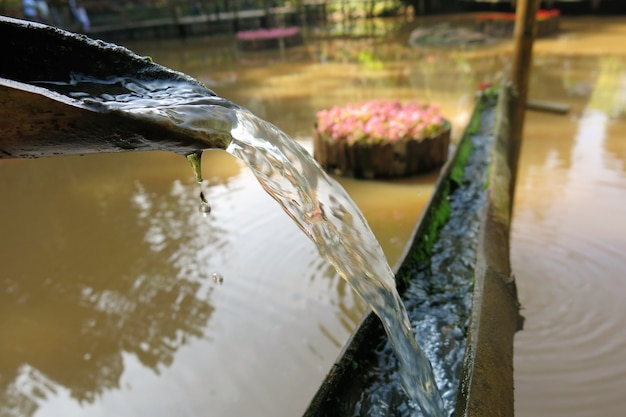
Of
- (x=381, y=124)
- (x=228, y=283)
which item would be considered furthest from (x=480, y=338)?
(x=381, y=124)

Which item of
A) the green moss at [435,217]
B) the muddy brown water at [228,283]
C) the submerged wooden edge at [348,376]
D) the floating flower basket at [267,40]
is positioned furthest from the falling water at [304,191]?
the floating flower basket at [267,40]

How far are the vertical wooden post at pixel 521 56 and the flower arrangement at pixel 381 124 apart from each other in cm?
88

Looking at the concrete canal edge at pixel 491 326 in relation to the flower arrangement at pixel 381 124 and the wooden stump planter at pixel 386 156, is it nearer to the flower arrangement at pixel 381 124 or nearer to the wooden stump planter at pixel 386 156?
the wooden stump planter at pixel 386 156

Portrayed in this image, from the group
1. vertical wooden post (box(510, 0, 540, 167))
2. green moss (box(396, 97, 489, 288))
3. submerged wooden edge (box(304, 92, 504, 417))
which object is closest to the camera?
submerged wooden edge (box(304, 92, 504, 417))

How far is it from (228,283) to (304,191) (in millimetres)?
2063

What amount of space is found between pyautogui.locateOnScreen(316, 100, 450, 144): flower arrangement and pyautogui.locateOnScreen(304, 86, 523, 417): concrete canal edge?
7.66 ft

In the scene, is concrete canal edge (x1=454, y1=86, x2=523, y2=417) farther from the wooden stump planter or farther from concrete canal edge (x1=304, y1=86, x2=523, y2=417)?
the wooden stump planter

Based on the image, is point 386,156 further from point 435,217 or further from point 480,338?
point 480,338

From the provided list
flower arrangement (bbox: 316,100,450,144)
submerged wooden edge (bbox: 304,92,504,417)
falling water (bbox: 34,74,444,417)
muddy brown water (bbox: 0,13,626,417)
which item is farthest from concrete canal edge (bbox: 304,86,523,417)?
flower arrangement (bbox: 316,100,450,144)

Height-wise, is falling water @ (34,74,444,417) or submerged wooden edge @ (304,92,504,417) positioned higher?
falling water @ (34,74,444,417)

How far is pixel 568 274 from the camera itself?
11.5 ft

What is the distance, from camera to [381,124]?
5.60 meters

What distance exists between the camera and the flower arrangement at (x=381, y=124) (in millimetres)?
5434

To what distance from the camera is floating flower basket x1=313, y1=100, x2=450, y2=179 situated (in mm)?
5355
